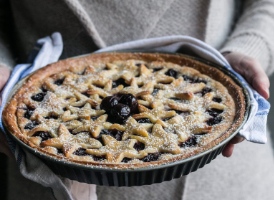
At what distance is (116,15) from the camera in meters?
1.34

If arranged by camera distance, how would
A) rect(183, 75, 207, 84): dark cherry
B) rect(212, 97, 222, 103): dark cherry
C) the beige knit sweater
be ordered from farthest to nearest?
the beige knit sweater → rect(183, 75, 207, 84): dark cherry → rect(212, 97, 222, 103): dark cherry

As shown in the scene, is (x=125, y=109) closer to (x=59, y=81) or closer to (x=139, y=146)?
(x=139, y=146)

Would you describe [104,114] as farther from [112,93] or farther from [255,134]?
[255,134]

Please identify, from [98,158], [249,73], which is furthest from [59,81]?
[249,73]

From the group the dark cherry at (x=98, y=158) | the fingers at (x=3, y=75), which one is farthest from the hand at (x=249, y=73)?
the fingers at (x=3, y=75)

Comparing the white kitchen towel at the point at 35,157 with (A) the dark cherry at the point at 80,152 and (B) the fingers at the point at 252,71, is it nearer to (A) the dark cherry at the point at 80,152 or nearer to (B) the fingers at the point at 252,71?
(A) the dark cherry at the point at 80,152

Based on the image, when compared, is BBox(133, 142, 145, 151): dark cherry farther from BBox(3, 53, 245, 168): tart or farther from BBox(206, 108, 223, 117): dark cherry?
BBox(206, 108, 223, 117): dark cherry

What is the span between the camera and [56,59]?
4.40 ft

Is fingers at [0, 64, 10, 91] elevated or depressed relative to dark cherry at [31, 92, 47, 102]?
elevated

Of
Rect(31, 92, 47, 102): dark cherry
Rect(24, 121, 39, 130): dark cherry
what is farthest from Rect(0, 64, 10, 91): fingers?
Rect(24, 121, 39, 130): dark cherry

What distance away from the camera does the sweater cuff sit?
4.60 feet

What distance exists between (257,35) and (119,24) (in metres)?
0.66

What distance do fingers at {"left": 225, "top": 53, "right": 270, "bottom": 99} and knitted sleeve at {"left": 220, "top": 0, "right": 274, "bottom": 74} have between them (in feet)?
0.47

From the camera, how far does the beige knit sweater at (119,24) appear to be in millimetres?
1302
